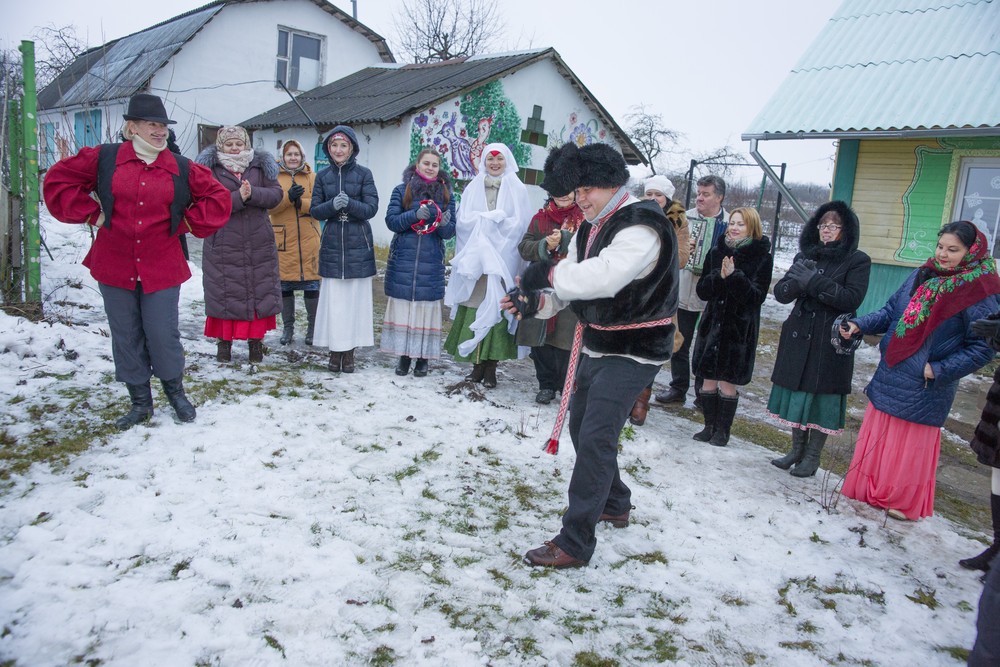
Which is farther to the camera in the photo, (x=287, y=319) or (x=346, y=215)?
(x=287, y=319)

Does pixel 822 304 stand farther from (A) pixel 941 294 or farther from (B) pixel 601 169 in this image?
(B) pixel 601 169

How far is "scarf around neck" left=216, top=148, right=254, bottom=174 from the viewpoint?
16.8 ft

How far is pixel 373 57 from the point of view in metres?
21.0

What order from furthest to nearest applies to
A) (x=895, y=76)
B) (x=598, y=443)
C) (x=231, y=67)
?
(x=231, y=67) → (x=895, y=76) → (x=598, y=443)

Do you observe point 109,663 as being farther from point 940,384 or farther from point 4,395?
point 940,384

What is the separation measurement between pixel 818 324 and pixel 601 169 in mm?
2142

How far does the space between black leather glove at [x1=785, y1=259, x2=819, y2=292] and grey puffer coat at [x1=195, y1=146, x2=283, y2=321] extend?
3864mm

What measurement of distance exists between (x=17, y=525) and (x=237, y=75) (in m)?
17.9

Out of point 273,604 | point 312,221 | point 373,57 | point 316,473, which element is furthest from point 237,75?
point 273,604

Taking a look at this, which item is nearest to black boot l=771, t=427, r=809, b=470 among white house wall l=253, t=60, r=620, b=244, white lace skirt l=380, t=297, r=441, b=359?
white lace skirt l=380, t=297, r=441, b=359

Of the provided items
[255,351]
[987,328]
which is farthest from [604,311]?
[255,351]

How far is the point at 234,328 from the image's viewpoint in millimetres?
5398

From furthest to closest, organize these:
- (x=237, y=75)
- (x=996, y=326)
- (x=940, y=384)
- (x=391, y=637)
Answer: (x=237, y=75)
(x=940, y=384)
(x=996, y=326)
(x=391, y=637)

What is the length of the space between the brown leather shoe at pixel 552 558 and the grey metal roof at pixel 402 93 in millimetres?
11272
